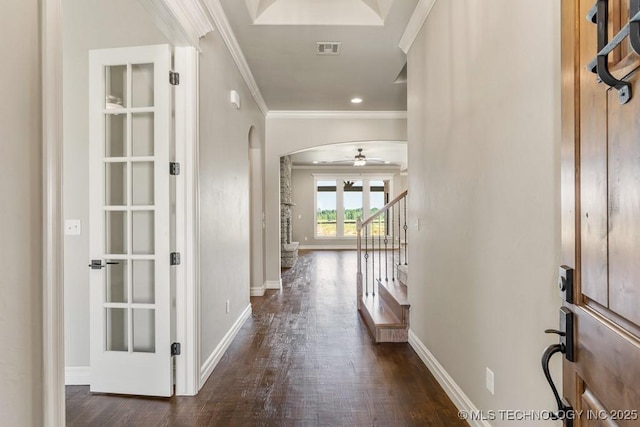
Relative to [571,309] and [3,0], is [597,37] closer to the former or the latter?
[571,309]

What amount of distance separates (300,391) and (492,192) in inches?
71.3

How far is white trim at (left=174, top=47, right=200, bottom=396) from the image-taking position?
7.70 ft

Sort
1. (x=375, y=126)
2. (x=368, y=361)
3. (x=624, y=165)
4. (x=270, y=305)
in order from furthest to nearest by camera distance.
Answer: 1. (x=375, y=126)
2. (x=270, y=305)
3. (x=368, y=361)
4. (x=624, y=165)

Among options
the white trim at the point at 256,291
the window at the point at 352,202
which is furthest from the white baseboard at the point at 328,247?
the white trim at the point at 256,291

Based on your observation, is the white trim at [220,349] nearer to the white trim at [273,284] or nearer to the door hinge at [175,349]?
the door hinge at [175,349]

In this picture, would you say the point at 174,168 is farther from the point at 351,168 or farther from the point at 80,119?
the point at 351,168

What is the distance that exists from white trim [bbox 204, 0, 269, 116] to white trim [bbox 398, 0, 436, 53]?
155cm

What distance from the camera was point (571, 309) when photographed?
34.6 inches

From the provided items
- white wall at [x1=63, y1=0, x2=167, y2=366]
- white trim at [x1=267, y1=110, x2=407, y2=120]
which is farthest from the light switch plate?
white trim at [x1=267, y1=110, x2=407, y2=120]

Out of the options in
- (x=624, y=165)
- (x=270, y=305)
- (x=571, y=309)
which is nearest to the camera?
(x=624, y=165)

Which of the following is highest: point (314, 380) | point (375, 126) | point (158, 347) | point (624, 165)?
point (375, 126)

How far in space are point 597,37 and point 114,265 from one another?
275 centimetres

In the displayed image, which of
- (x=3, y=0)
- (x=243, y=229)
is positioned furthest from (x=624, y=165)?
(x=243, y=229)

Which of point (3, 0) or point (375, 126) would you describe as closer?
point (3, 0)
